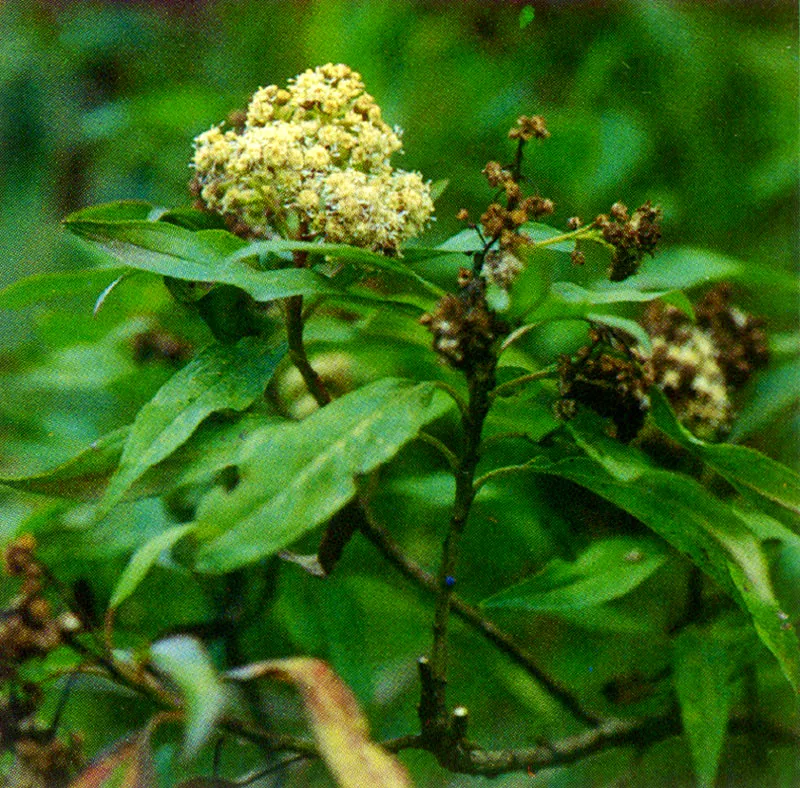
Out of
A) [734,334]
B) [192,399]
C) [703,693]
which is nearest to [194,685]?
[192,399]

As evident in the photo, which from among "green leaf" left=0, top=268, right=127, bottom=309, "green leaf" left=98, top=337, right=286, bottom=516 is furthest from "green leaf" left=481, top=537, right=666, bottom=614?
"green leaf" left=0, top=268, right=127, bottom=309

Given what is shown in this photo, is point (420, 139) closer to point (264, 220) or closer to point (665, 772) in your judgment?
point (264, 220)

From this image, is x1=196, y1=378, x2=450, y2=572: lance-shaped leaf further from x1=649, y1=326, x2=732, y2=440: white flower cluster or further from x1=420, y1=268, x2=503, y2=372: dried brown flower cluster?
x1=649, y1=326, x2=732, y2=440: white flower cluster

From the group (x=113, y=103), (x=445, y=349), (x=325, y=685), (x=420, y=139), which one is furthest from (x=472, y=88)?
(x=325, y=685)

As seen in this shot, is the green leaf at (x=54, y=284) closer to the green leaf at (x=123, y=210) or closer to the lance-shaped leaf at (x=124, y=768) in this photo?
the green leaf at (x=123, y=210)

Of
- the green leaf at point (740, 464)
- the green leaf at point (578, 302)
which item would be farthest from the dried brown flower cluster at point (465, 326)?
the green leaf at point (740, 464)

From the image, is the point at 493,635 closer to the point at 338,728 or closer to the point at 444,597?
the point at 444,597
